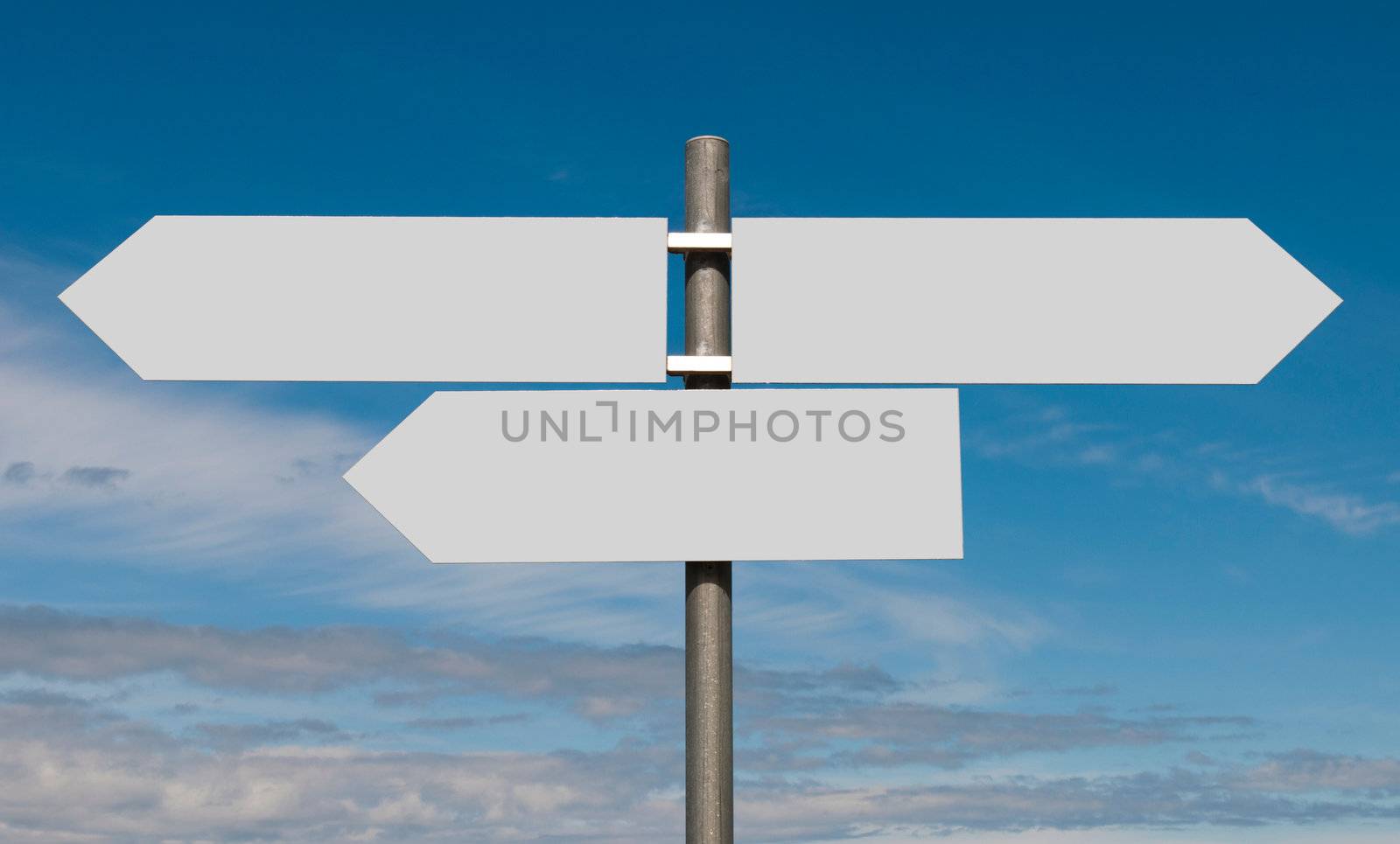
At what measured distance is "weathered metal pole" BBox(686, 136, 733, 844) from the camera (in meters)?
6.19

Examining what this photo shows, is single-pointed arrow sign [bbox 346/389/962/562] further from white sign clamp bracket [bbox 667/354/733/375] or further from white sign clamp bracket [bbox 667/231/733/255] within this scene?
white sign clamp bracket [bbox 667/231/733/255]

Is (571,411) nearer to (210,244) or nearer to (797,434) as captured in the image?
(797,434)

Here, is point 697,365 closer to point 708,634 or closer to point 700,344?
point 700,344

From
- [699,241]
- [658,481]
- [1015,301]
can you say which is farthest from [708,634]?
[1015,301]

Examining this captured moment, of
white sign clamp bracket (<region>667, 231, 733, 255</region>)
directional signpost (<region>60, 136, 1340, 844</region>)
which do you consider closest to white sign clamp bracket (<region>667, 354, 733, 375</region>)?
directional signpost (<region>60, 136, 1340, 844</region>)

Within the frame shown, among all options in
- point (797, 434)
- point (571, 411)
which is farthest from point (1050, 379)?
point (571, 411)

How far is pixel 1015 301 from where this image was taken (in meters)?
6.66

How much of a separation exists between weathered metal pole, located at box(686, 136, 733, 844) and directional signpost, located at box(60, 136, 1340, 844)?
0.01 m

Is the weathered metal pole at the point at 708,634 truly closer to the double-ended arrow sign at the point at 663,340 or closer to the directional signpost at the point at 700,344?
the directional signpost at the point at 700,344

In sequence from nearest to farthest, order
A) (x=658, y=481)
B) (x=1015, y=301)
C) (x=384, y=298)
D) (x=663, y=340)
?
1. (x=658, y=481)
2. (x=663, y=340)
3. (x=384, y=298)
4. (x=1015, y=301)

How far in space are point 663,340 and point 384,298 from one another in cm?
146

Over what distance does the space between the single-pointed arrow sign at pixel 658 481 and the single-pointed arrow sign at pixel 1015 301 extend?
1.19 feet

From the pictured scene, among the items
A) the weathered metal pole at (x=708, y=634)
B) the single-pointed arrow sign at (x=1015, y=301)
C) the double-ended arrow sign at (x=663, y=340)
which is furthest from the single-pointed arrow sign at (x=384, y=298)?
the single-pointed arrow sign at (x=1015, y=301)

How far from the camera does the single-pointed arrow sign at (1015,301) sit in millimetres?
6531
